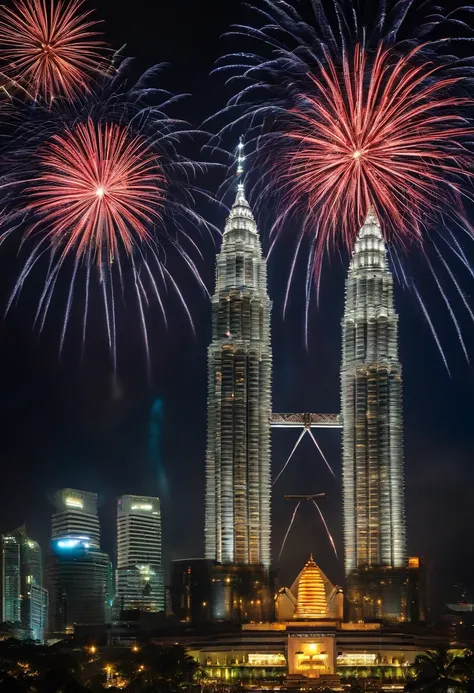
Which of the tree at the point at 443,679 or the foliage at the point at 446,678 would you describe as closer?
the foliage at the point at 446,678

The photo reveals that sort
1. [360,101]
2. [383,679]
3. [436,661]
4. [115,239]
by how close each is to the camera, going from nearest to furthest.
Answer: [360,101] → [115,239] → [436,661] → [383,679]

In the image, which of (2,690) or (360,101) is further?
(2,690)

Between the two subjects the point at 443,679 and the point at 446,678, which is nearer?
the point at 443,679

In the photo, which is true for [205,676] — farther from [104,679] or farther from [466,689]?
[466,689]

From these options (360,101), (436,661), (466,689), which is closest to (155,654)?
(436,661)

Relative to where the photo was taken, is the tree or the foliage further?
the tree

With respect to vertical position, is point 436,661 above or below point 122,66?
below

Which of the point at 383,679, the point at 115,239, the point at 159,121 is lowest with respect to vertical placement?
the point at 383,679

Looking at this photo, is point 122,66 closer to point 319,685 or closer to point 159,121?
point 159,121

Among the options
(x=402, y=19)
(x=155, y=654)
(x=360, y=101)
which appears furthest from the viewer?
(x=155, y=654)

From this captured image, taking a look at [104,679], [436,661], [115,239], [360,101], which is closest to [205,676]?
[104,679]
